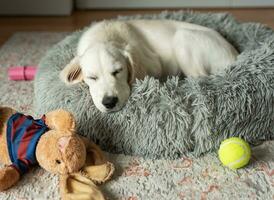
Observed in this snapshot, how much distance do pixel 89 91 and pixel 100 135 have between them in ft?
0.67

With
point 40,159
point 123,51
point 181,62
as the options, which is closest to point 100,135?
point 40,159

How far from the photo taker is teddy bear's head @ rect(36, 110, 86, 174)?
140cm

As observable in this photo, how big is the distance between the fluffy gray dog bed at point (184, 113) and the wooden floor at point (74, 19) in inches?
67.6

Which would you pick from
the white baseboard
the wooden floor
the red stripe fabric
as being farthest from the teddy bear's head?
the white baseboard

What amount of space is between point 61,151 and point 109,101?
11.3 inches

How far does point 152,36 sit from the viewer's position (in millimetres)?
2137

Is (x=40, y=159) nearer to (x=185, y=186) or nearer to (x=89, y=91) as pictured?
(x=89, y=91)

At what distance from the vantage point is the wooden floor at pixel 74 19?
3.35m

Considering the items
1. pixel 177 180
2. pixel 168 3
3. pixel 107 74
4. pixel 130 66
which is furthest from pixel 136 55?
pixel 168 3

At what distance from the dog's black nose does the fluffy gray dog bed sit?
0.16ft

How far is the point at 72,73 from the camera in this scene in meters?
1.81

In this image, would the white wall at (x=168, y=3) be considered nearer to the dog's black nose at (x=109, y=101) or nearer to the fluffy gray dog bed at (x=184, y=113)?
the fluffy gray dog bed at (x=184, y=113)

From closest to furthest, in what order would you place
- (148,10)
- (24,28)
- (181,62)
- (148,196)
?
(148,196), (181,62), (24,28), (148,10)

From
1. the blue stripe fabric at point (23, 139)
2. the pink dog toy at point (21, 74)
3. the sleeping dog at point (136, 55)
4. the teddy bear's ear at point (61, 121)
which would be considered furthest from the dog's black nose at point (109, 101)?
the pink dog toy at point (21, 74)
